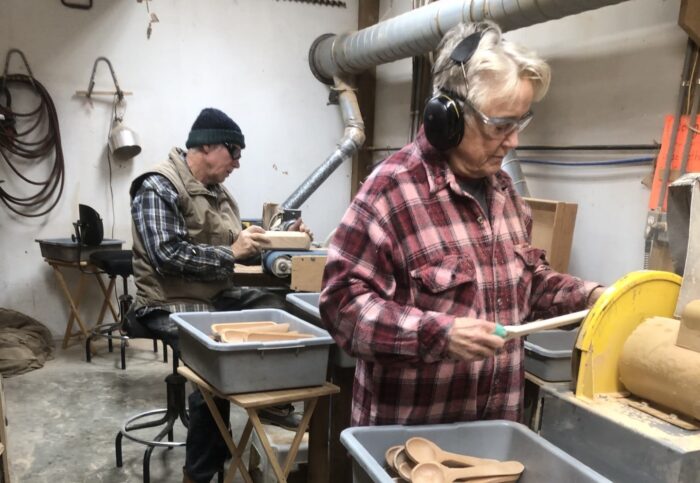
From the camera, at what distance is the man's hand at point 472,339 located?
3.43 ft

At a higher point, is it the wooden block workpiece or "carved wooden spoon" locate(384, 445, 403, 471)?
the wooden block workpiece

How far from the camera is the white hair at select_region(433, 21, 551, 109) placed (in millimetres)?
1145

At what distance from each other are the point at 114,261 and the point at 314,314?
2.02 metres

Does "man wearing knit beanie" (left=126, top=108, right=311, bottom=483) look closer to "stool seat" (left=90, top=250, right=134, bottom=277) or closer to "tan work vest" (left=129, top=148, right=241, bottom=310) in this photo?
"tan work vest" (left=129, top=148, right=241, bottom=310)

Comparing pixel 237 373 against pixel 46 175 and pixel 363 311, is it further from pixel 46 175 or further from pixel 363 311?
pixel 46 175

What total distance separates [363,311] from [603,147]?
2151 mm

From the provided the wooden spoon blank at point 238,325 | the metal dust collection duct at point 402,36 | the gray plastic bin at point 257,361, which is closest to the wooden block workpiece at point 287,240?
the wooden spoon blank at point 238,325

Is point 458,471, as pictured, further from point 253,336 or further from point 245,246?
point 245,246

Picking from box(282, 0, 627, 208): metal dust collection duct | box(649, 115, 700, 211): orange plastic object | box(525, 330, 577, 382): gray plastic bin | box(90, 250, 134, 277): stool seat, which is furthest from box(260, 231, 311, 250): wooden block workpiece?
box(649, 115, 700, 211): orange plastic object

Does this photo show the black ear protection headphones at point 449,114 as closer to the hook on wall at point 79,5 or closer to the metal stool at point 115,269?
the metal stool at point 115,269

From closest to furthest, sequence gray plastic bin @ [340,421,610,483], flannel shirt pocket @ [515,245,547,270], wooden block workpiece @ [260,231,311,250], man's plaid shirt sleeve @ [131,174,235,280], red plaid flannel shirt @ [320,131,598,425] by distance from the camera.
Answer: gray plastic bin @ [340,421,610,483]
red plaid flannel shirt @ [320,131,598,425]
flannel shirt pocket @ [515,245,547,270]
man's plaid shirt sleeve @ [131,174,235,280]
wooden block workpiece @ [260,231,311,250]

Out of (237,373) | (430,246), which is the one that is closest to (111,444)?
(237,373)

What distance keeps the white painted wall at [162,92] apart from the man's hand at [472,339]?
391 cm

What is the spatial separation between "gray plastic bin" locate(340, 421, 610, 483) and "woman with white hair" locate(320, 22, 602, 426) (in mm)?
111
